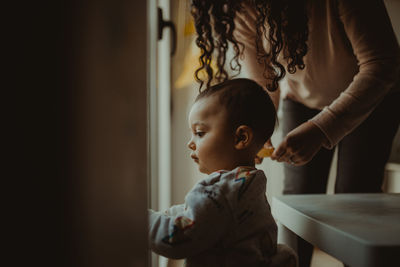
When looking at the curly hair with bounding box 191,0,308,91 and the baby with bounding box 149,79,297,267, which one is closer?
the baby with bounding box 149,79,297,267

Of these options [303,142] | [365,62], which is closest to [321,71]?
[365,62]

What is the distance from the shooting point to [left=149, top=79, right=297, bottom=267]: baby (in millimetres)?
487

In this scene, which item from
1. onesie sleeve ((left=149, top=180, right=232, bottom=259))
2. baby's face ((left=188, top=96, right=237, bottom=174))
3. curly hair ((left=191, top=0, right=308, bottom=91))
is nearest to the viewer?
onesie sleeve ((left=149, top=180, right=232, bottom=259))

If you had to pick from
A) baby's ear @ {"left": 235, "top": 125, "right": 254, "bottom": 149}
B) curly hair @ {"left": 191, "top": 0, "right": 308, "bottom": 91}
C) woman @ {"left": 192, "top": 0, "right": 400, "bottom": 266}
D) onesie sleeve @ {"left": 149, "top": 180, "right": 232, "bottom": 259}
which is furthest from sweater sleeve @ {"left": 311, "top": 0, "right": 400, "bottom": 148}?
onesie sleeve @ {"left": 149, "top": 180, "right": 232, "bottom": 259}

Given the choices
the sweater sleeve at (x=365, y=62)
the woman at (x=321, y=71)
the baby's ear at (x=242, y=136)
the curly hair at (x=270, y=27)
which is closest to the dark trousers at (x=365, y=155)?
the woman at (x=321, y=71)

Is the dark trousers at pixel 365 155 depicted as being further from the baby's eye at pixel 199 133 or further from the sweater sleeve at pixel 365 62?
the baby's eye at pixel 199 133

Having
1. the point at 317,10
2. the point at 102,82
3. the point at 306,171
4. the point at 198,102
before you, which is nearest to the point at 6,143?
the point at 102,82

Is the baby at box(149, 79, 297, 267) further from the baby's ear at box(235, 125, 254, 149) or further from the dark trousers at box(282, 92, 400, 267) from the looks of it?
the dark trousers at box(282, 92, 400, 267)

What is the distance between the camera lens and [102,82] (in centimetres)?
25

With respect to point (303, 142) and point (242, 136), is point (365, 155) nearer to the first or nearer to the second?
point (303, 142)

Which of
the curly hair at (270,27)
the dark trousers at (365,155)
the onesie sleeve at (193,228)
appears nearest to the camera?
the onesie sleeve at (193,228)

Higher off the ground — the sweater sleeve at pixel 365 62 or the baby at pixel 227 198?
the sweater sleeve at pixel 365 62

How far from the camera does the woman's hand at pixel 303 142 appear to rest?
0.72 metres

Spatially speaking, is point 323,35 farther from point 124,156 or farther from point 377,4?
point 124,156
